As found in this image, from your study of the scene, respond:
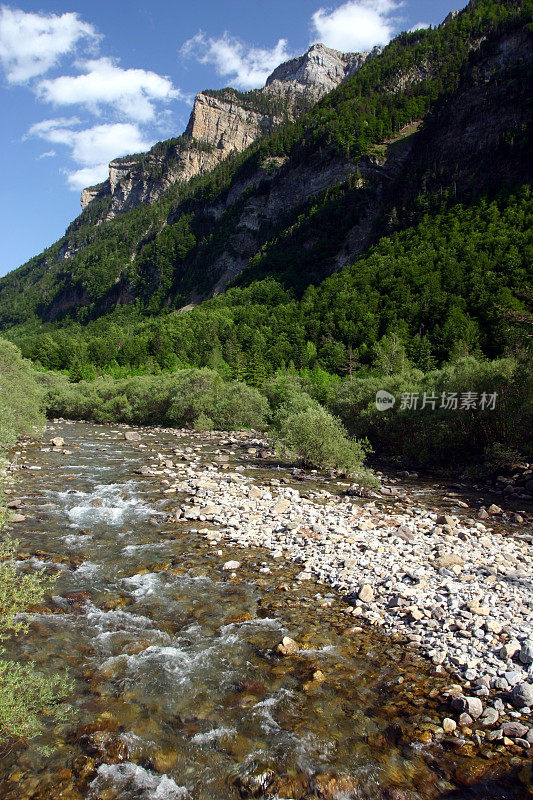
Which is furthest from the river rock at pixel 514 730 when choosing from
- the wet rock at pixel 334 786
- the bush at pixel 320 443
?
the bush at pixel 320 443

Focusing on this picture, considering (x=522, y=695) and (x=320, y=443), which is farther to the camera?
(x=320, y=443)

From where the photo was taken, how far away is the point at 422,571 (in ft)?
29.3

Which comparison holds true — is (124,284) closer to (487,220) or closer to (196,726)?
(487,220)

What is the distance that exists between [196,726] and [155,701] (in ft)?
2.35

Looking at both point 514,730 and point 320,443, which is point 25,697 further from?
point 320,443

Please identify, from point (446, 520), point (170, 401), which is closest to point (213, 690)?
point (446, 520)

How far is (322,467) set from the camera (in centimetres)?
A: 2055

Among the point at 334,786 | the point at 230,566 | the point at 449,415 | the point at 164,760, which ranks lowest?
the point at 230,566

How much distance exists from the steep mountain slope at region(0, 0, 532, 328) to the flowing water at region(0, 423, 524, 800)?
313 feet

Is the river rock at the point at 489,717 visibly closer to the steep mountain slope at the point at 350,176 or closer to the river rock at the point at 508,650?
the river rock at the point at 508,650

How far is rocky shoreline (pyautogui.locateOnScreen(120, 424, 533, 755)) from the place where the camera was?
5.64 meters

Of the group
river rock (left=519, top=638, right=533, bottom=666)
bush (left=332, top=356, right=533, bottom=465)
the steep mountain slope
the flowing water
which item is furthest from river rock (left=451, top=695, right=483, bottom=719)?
the steep mountain slope

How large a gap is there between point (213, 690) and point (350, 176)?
461 feet

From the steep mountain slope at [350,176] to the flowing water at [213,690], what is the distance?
313 ft
